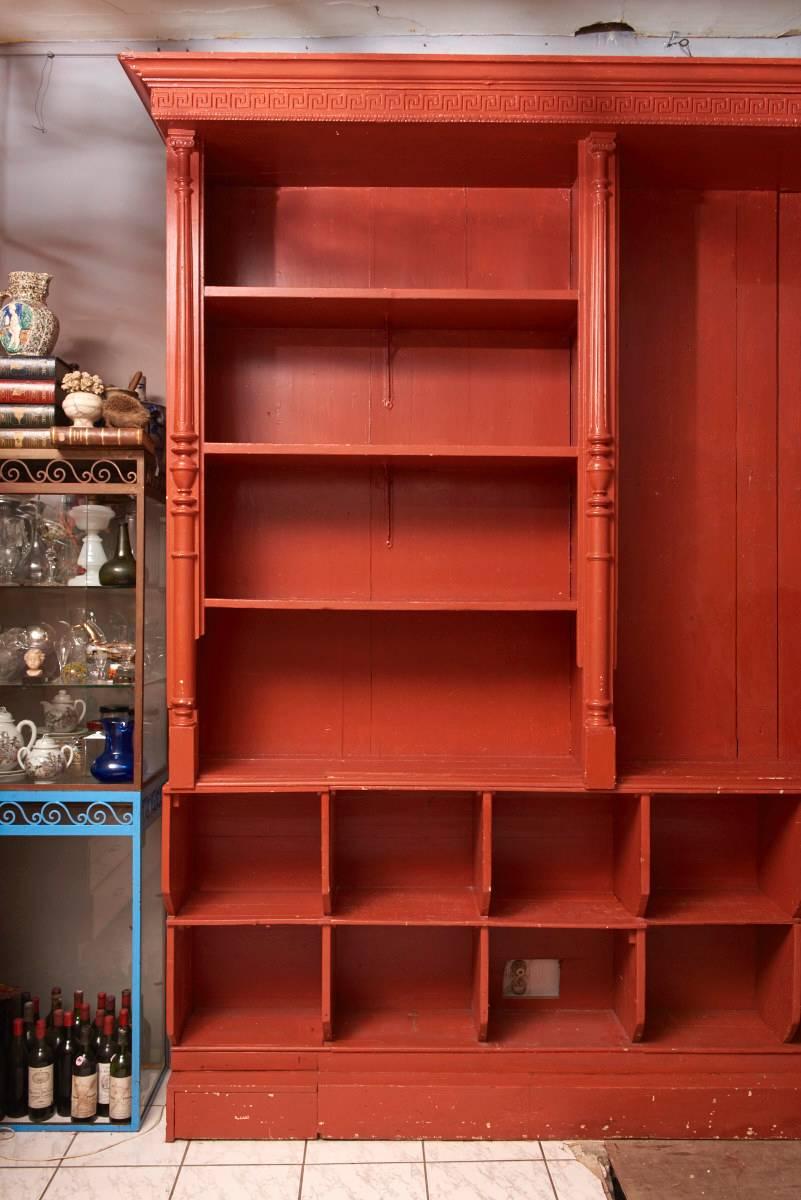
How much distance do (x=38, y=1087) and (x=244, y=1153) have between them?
22.7 inches

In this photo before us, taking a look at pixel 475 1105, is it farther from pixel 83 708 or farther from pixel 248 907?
pixel 83 708

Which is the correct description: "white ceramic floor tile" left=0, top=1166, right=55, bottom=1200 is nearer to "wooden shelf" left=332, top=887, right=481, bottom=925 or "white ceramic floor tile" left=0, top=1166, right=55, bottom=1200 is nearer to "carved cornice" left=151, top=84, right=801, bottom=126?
"wooden shelf" left=332, top=887, right=481, bottom=925

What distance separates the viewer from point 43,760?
2.25 metres

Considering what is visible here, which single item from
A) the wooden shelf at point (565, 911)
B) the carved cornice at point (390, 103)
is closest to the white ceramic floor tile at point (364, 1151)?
the wooden shelf at point (565, 911)

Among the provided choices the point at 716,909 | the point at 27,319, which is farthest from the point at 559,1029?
the point at 27,319

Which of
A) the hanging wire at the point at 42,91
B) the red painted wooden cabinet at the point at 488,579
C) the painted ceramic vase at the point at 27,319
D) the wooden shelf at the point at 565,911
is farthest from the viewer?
the hanging wire at the point at 42,91

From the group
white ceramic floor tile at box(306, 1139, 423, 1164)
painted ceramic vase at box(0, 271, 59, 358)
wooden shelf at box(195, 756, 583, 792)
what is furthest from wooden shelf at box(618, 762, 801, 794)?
painted ceramic vase at box(0, 271, 59, 358)

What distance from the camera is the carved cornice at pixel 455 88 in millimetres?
2064

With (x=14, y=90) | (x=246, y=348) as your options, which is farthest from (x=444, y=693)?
(x=14, y=90)

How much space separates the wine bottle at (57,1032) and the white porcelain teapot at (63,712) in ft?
2.53

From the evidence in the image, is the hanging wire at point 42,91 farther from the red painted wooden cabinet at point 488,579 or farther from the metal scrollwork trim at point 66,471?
the metal scrollwork trim at point 66,471

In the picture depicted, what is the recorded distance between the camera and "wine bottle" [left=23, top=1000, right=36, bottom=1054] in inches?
88.0

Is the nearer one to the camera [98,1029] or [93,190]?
[98,1029]

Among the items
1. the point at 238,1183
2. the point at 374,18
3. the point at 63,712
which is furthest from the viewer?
the point at 374,18
